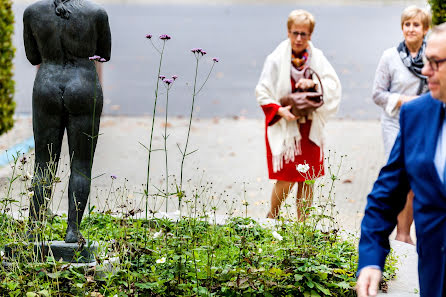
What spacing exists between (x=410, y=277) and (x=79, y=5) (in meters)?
2.81

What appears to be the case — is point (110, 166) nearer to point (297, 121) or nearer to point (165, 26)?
point (297, 121)

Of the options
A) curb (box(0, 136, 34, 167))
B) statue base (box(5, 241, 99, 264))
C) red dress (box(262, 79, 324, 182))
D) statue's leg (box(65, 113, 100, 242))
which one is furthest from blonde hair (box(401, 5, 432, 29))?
curb (box(0, 136, 34, 167))

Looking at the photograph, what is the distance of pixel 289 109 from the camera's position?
22.3ft

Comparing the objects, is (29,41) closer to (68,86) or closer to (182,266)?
(68,86)

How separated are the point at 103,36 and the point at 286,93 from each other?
2.09m

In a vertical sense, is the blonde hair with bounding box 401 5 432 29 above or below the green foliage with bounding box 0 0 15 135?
above

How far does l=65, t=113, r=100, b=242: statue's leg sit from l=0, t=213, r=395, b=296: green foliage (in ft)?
0.71

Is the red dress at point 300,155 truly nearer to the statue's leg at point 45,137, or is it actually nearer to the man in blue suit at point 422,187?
the statue's leg at point 45,137

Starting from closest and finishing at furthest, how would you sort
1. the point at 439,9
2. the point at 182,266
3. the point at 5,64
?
the point at 182,266 < the point at 439,9 < the point at 5,64

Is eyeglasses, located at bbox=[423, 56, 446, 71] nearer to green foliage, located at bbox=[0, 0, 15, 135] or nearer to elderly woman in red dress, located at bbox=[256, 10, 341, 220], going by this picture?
elderly woman in red dress, located at bbox=[256, 10, 341, 220]

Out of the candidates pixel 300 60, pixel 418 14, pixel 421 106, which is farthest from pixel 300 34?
pixel 421 106

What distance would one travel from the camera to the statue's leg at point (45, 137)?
5184 mm

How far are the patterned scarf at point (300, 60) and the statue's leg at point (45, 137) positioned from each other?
7.70ft

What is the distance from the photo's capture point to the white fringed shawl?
6.84 m
